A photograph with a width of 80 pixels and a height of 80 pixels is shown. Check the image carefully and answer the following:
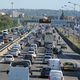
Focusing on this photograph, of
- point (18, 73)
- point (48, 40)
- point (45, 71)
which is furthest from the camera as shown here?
point (48, 40)

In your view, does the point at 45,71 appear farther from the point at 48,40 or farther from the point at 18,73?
the point at 48,40

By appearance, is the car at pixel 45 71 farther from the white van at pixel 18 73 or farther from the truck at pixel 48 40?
the truck at pixel 48 40

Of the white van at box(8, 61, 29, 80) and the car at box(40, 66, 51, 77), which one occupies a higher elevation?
the white van at box(8, 61, 29, 80)

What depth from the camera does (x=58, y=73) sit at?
33.2 meters

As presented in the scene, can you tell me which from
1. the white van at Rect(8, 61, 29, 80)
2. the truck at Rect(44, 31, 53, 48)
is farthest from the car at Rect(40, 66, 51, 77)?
the truck at Rect(44, 31, 53, 48)

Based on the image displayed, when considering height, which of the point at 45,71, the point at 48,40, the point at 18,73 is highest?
the point at 18,73

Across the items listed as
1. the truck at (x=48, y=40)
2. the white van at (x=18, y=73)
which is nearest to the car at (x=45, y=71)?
the white van at (x=18, y=73)

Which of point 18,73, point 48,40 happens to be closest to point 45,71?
point 18,73

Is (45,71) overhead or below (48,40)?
overhead

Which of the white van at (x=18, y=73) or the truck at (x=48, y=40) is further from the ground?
the white van at (x=18, y=73)

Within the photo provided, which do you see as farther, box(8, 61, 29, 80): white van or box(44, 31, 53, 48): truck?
box(44, 31, 53, 48): truck

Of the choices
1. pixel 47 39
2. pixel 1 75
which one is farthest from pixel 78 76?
pixel 47 39

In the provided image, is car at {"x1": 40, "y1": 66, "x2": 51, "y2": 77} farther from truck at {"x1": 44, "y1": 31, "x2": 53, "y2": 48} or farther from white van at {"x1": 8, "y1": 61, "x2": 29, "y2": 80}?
truck at {"x1": 44, "y1": 31, "x2": 53, "y2": 48}

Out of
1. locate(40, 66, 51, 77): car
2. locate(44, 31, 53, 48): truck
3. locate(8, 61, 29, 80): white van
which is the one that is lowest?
locate(44, 31, 53, 48): truck
